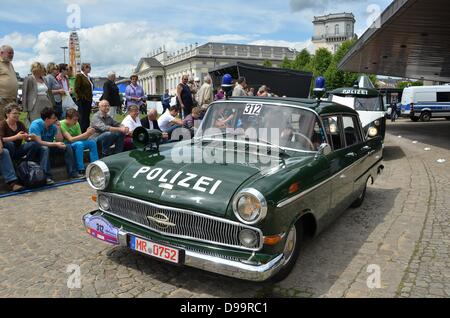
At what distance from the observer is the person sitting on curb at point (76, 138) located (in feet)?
24.4

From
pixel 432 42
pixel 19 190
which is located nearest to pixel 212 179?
pixel 19 190

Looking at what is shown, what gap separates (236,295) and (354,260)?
5.17 ft

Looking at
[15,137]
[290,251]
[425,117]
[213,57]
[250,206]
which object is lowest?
[290,251]

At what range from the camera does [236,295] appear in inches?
137

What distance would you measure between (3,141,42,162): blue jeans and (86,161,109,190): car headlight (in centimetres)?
337

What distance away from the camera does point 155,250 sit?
11.4ft

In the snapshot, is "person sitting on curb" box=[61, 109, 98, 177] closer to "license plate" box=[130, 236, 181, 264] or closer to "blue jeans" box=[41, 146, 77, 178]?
"blue jeans" box=[41, 146, 77, 178]

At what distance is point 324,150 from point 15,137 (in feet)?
16.7

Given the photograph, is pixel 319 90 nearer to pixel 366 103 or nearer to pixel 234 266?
pixel 234 266

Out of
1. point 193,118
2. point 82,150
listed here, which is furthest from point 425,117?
point 82,150

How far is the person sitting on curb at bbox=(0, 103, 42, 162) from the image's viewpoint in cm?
650

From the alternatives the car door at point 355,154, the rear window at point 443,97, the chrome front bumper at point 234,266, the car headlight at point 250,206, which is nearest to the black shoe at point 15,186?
the chrome front bumper at point 234,266

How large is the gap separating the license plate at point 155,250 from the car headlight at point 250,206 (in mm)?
652

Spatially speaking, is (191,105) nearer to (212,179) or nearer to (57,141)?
(57,141)
